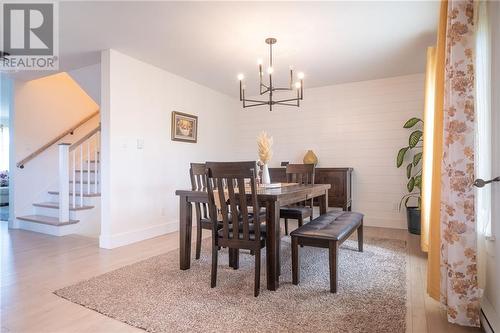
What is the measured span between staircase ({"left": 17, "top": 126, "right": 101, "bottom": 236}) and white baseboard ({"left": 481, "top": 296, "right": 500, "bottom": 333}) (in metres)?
4.49

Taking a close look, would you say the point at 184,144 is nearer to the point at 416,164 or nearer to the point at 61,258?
the point at 61,258

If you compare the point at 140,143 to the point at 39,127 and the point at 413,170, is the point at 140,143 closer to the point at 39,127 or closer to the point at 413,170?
the point at 39,127

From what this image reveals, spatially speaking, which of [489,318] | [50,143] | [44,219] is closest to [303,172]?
[489,318]

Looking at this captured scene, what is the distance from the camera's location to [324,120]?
5043 millimetres

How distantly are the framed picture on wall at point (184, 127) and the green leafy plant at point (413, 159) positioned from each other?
3.13 meters

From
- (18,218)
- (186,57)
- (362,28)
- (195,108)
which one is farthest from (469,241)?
(18,218)

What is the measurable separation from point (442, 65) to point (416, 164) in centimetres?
245

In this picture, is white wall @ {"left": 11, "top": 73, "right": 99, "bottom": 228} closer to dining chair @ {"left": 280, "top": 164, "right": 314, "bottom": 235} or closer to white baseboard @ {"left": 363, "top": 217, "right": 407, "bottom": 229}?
dining chair @ {"left": 280, "top": 164, "right": 314, "bottom": 235}

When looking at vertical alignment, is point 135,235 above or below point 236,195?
below

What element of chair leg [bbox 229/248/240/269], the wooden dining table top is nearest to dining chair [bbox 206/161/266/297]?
the wooden dining table top

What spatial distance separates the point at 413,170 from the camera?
4.38 metres

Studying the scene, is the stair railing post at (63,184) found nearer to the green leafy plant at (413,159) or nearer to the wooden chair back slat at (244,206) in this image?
the wooden chair back slat at (244,206)

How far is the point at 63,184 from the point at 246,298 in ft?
11.0

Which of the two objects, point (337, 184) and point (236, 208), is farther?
point (337, 184)
